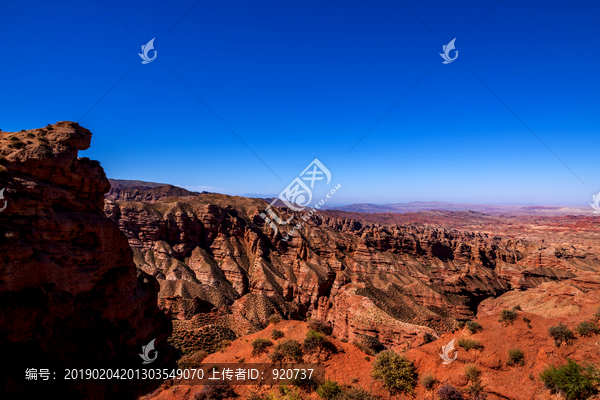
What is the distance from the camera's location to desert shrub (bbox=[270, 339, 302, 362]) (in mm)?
15172

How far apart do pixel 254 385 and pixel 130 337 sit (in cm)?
1012

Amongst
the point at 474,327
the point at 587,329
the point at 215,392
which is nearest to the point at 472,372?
the point at 474,327

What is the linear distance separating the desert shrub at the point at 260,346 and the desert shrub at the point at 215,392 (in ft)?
9.81

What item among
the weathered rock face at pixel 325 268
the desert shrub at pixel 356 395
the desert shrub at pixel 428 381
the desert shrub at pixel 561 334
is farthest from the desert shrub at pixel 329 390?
the weathered rock face at pixel 325 268

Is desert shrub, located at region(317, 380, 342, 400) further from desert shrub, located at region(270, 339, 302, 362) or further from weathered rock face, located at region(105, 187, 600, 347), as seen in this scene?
weathered rock face, located at region(105, 187, 600, 347)

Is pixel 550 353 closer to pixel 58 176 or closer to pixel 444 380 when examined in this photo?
pixel 444 380

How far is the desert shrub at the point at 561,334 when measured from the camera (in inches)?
532

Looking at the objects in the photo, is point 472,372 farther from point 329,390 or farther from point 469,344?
point 329,390

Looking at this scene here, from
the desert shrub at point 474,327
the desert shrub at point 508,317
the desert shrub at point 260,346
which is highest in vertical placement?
the desert shrub at point 508,317

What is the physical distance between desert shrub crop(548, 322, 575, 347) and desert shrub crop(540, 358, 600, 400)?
1926 millimetres

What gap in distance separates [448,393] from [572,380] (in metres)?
4.66
